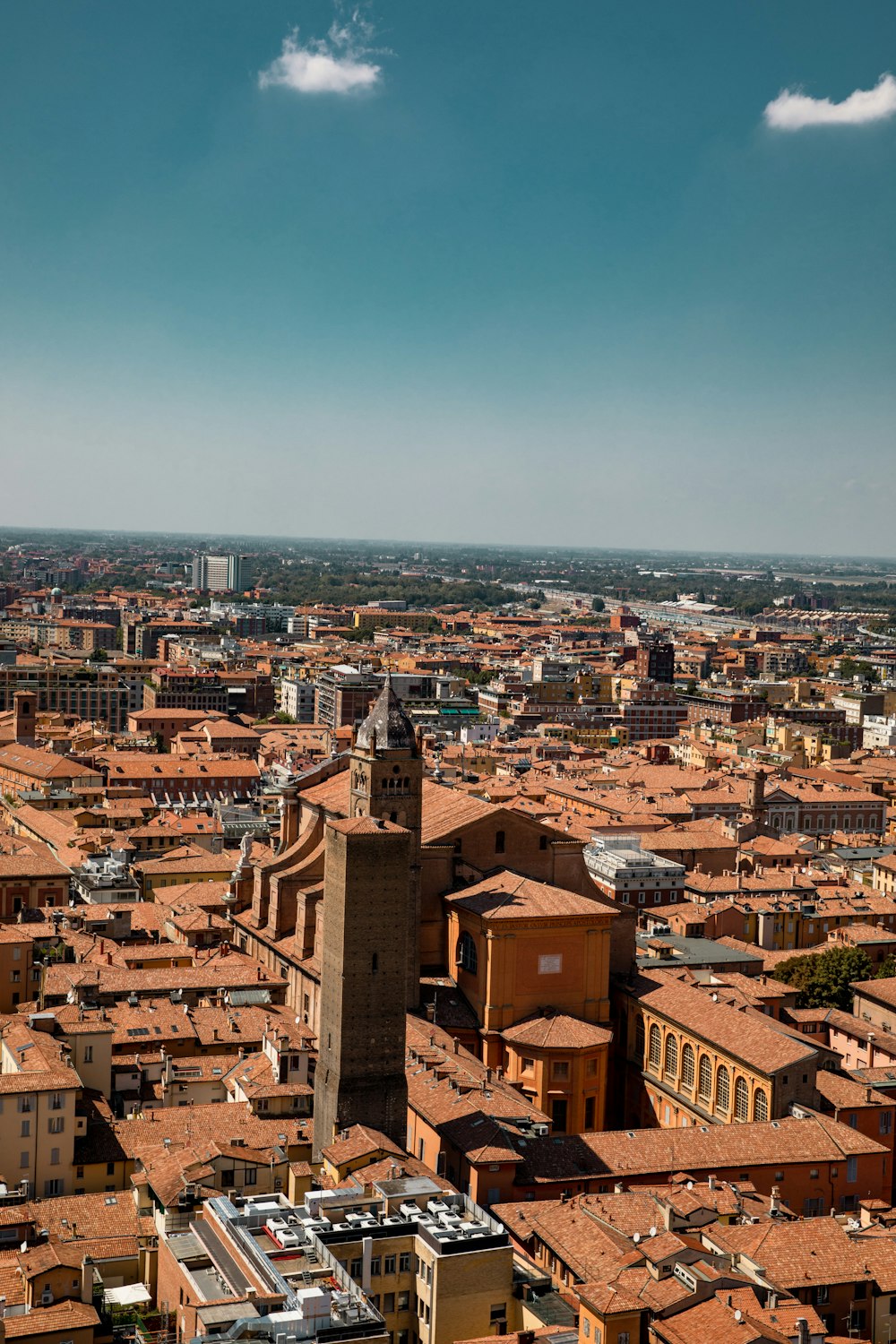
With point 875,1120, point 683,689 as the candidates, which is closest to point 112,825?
point 875,1120

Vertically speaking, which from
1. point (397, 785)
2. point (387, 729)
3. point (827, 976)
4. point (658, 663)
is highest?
point (387, 729)

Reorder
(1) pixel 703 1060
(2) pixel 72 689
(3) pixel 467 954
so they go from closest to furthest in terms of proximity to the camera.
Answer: (1) pixel 703 1060
(3) pixel 467 954
(2) pixel 72 689

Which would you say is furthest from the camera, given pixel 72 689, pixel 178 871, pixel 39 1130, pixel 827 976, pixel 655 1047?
pixel 72 689

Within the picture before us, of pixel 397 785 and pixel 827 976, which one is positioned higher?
pixel 397 785

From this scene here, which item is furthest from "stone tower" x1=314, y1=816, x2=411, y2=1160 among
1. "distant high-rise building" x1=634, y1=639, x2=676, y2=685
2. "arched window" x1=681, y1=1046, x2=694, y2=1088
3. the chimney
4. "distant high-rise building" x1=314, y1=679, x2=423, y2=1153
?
"distant high-rise building" x1=634, y1=639, x2=676, y2=685

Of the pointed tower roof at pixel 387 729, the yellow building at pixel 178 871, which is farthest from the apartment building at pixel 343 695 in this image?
Result: the pointed tower roof at pixel 387 729

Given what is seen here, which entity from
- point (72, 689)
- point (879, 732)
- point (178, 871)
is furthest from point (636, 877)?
point (879, 732)

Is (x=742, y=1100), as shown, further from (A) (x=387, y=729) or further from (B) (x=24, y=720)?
(B) (x=24, y=720)
